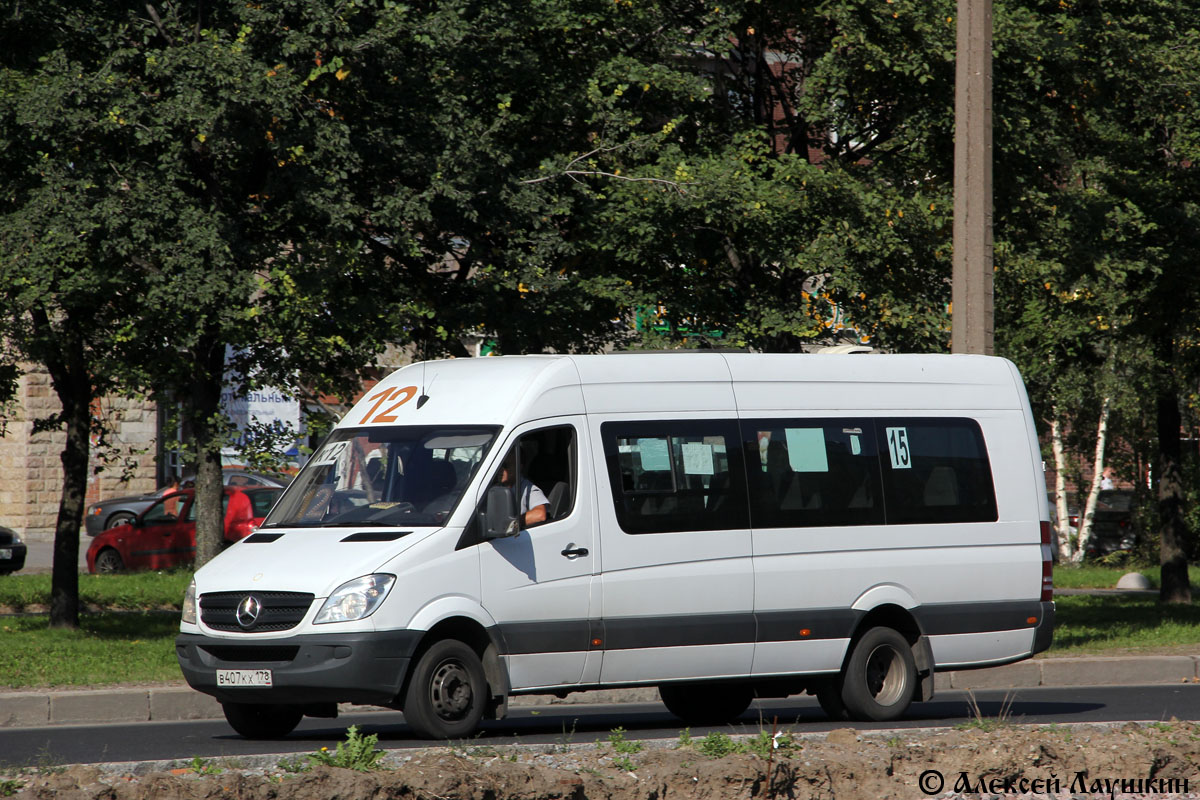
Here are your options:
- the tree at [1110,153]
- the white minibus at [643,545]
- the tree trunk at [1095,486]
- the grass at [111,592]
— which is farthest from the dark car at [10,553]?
the tree trunk at [1095,486]

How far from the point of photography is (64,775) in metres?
6.00

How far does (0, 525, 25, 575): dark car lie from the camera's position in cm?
2500

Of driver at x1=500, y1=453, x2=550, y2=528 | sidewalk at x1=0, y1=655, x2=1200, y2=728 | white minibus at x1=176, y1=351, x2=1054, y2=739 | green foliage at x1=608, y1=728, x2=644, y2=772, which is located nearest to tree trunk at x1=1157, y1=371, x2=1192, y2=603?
sidewalk at x1=0, y1=655, x2=1200, y2=728

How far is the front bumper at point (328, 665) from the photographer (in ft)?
28.5

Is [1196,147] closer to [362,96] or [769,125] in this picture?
[769,125]

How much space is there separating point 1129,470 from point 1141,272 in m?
15.9

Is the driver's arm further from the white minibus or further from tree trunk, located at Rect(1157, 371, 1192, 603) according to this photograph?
tree trunk, located at Rect(1157, 371, 1192, 603)

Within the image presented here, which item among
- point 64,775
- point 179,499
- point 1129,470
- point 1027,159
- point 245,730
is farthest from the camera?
point 1129,470

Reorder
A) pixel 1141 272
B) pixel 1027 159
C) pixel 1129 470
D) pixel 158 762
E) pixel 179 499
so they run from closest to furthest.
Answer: pixel 158 762 < pixel 1027 159 < pixel 1141 272 < pixel 179 499 < pixel 1129 470

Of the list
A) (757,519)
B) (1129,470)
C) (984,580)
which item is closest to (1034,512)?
(984,580)

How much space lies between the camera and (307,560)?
8.95 m

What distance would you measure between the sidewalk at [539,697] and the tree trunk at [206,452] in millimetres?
2973

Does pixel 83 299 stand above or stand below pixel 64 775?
above

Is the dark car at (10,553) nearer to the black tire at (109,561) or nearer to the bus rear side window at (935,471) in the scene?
the black tire at (109,561)
